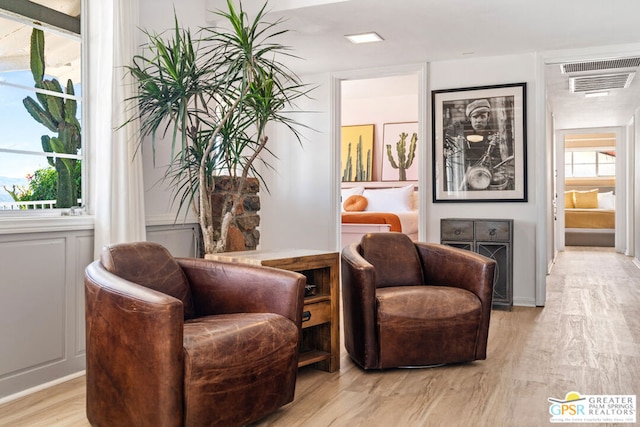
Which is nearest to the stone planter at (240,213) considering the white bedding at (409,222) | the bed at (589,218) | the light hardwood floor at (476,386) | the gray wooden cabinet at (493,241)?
the light hardwood floor at (476,386)

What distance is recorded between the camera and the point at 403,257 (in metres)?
3.56

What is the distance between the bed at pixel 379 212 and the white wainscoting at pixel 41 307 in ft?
14.1

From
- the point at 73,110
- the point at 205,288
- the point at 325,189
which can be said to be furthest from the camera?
the point at 325,189

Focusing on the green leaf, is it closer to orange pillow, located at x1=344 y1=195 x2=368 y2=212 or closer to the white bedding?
the white bedding

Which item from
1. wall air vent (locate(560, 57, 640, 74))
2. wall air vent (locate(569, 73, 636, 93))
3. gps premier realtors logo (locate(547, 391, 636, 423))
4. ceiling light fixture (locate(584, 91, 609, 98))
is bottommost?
gps premier realtors logo (locate(547, 391, 636, 423))

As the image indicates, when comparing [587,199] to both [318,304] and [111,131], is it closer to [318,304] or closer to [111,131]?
[318,304]

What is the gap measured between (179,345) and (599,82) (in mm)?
5643

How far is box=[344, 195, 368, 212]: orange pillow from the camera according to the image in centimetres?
822

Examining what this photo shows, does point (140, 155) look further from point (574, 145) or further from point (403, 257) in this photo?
point (574, 145)

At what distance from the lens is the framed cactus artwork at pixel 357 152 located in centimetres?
885

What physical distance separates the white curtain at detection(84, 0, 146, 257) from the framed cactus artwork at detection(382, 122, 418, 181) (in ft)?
18.9

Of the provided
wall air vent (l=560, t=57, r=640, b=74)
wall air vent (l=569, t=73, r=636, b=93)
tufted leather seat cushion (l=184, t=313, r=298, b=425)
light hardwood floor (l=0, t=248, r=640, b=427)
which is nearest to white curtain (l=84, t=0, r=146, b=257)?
light hardwood floor (l=0, t=248, r=640, b=427)

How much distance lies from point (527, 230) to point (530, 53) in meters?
1.59

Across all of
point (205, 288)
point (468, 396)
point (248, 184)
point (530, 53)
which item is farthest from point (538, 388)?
point (530, 53)
